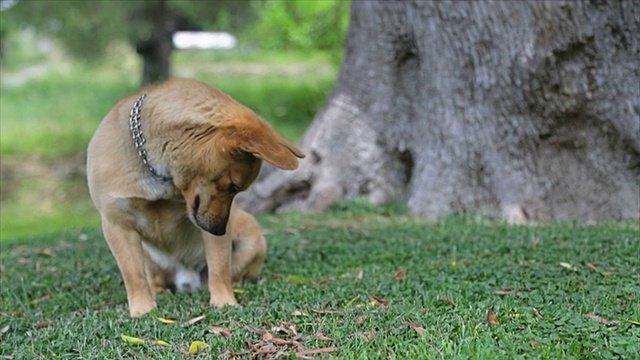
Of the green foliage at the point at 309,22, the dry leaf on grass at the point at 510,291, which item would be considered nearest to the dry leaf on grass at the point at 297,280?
the dry leaf on grass at the point at 510,291

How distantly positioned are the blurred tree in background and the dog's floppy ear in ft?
26.7

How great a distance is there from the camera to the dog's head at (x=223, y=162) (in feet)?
13.1

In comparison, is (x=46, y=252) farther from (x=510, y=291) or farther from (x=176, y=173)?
(x=510, y=291)

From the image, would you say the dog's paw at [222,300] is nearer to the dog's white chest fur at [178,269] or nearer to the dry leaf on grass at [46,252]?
the dog's white chest fur at [178,269]

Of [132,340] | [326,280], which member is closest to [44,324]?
[132,340]

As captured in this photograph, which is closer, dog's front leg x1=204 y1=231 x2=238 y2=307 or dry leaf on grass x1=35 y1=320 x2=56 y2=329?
Result: dry leaf on grass x1=35 y1=320 x2=56 y2=329

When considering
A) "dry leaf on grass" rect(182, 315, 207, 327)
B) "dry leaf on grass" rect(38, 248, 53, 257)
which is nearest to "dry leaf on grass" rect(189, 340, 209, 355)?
"dry leaf on grass" rect(182, 315, 207, 327)

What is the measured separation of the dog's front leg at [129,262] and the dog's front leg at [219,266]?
1.15ft

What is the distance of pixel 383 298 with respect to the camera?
4320mm

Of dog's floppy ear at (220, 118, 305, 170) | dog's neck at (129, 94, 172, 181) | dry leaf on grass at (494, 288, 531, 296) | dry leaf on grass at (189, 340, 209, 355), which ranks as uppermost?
dog's floppy ear at (220, 118, 305, 170)

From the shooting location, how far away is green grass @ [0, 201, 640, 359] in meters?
3.41

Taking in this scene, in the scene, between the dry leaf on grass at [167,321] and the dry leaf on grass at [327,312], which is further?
the dry leaf on grass at [167,321]

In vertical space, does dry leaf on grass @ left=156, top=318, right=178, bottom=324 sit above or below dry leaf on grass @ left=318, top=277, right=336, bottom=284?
above

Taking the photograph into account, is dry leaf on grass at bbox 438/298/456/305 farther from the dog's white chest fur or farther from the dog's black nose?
the dog's white chest fur
